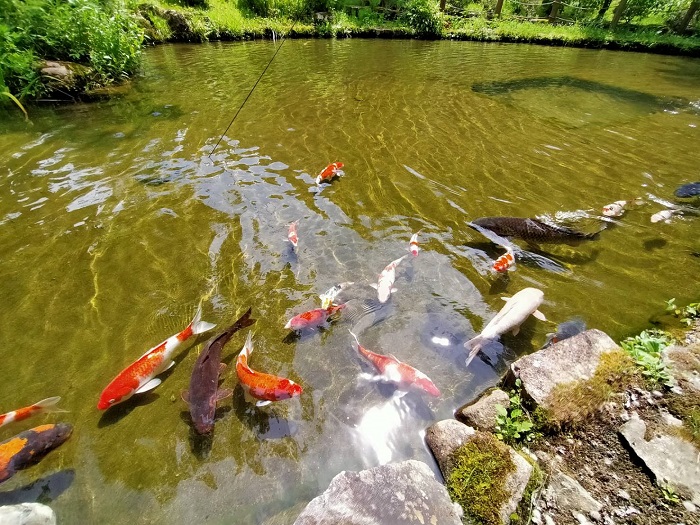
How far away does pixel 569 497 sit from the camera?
241cm

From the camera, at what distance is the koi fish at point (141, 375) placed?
11.0 feet

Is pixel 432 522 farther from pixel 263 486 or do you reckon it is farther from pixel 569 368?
pixel 569 368

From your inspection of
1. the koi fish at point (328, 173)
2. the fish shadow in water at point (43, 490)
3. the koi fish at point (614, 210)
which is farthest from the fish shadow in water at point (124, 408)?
the koi fish at point (614, 210)

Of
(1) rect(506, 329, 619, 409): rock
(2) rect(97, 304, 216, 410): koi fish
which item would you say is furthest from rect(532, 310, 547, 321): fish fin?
(2) rect(97, 304, 216, 410): koi fish

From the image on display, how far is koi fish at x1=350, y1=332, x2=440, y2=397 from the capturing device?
11.3ft

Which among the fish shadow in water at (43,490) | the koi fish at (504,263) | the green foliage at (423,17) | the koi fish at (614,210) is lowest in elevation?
the fish shadow in water at (43,490)

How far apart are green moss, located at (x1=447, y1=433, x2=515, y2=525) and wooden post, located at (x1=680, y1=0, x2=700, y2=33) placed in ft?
126

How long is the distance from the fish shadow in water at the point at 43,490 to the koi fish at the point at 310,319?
91.4 inches

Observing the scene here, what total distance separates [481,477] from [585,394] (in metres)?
1.19

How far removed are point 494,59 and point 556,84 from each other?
613cm

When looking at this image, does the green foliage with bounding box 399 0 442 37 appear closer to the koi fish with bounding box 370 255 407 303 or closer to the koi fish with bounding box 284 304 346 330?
the koi fish with bounding box 370 255 407 303

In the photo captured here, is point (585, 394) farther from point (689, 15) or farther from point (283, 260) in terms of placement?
point (689, 15)

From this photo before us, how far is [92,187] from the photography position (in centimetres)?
704

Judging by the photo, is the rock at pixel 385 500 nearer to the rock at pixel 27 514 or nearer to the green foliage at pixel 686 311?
the rock at pixel 27 514
